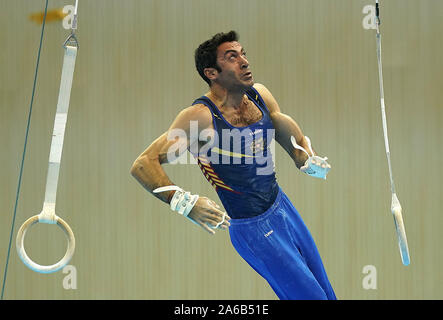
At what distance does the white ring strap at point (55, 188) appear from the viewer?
2.65 meters

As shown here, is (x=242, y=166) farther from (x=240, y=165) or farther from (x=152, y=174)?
Result: (x=152, y=174)

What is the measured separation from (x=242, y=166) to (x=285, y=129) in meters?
0.29

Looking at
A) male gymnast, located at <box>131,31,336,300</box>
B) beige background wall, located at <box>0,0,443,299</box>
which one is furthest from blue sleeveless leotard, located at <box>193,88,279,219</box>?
beige background wall, located at <box>0,0,443,299</box>

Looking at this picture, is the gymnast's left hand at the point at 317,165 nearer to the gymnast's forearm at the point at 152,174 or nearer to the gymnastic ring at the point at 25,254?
the gymnast's forearm at the point at 152,174

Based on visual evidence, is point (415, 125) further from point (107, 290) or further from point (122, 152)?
point (107, 290)

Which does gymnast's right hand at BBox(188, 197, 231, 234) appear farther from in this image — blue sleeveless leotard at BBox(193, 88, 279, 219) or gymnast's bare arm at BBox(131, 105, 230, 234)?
blue sleeveless leotard at BBox(193, 88, 279, 219)

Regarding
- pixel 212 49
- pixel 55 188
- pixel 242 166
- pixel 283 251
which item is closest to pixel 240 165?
pixel 242 166

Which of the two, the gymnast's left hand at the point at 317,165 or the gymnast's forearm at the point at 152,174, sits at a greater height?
the gymnast's left hand at the point at 317,165

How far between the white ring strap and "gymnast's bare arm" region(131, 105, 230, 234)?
301mm

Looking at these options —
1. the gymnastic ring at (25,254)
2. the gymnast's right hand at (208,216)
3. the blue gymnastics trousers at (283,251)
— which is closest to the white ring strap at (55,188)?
the gymnastic ring at (25,254)

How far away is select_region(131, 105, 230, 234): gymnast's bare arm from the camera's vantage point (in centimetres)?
265

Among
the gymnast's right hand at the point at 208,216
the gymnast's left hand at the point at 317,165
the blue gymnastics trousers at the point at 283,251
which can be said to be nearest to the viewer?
the gymnast's right hand at the point at 208,216

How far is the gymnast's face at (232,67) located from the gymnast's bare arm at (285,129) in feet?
0.52
